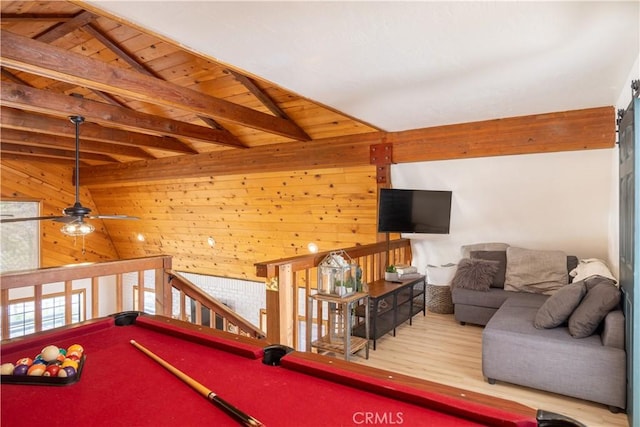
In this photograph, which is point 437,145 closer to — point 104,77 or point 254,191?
point 254,191

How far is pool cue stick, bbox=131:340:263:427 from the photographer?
1.05m

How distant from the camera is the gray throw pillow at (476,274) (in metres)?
4.07

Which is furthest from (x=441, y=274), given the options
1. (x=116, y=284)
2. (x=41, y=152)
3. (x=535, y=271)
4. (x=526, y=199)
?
(x=41, y=152)

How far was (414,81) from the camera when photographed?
272 cm

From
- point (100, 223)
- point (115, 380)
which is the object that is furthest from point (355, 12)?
point (100, 223)

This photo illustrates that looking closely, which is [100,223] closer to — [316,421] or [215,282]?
[215,282]

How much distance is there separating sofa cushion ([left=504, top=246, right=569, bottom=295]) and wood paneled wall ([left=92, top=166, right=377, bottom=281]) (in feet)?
5.58

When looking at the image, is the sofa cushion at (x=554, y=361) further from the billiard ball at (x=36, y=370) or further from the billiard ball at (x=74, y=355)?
the billiard ball at (x=36, y=370)

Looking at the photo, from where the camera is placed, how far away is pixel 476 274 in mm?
4094

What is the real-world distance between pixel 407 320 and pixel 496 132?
2.27 metres

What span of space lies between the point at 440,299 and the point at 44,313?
26.4 ft

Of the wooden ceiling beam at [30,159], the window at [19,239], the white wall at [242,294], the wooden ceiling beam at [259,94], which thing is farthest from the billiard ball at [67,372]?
the window at [19,239]

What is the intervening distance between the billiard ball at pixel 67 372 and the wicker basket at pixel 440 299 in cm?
402

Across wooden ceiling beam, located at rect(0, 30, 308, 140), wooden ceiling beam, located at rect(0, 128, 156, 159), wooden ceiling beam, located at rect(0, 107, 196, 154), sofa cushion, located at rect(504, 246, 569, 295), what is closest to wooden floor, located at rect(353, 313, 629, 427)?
sofa cushion, located at rect(504, 246, 569, 295)
